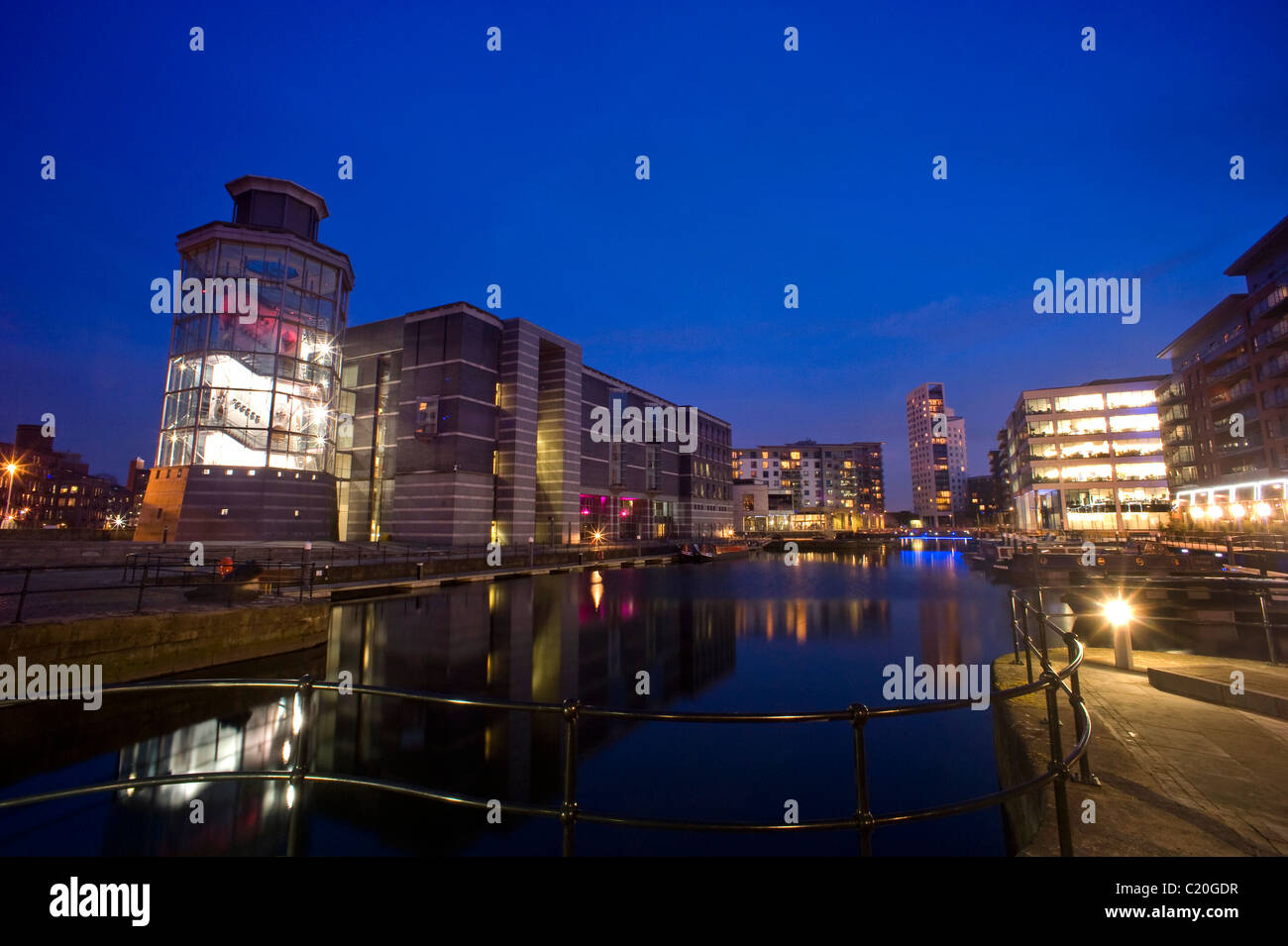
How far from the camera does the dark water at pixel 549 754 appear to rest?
24.4 feet

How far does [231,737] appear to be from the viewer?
10.2 metres

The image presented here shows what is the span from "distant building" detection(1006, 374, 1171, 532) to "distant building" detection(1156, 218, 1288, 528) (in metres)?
4.94

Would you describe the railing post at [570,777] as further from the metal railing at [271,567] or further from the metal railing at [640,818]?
the metal railing at [271,567]

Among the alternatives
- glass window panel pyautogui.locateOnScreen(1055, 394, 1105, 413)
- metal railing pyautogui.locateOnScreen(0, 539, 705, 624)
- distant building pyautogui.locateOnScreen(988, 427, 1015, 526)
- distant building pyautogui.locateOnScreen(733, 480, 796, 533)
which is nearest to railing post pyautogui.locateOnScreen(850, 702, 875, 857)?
metal railing pyautogui.locateOnScreen(0, 539, 705, 624)

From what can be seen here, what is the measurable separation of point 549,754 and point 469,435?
4148 centimetres

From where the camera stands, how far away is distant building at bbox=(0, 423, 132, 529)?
117m

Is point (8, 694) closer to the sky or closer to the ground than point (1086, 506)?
closer to the ground

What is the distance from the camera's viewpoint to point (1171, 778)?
5023 millimetres

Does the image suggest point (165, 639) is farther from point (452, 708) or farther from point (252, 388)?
point (252, 388)

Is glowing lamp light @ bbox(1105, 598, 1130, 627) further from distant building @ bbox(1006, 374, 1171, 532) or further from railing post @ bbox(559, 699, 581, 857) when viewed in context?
distant building @ bbox(1006, 374, 1171, 532)
